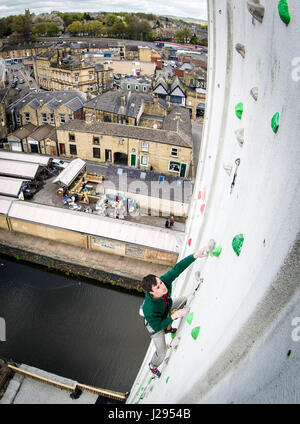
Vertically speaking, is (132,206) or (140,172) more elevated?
(140,172)

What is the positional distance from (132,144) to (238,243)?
25672 mm

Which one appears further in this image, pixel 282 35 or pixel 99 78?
pixel 99 78

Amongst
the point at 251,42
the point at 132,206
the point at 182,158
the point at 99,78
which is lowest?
the point at 132,206

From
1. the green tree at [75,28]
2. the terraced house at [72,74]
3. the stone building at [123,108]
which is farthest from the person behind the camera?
the green tree at [75,28]

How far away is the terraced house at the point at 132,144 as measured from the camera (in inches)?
1022

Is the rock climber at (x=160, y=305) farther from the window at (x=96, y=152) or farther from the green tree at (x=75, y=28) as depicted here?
the green tree at (x=75, y=28)

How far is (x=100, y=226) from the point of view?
16672mm

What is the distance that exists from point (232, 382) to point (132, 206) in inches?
768

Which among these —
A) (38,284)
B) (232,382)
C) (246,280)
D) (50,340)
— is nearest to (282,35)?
(246,280)

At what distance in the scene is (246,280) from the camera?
1.83m

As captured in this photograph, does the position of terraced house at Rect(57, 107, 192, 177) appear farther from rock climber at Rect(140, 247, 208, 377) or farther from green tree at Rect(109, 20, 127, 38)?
green tree at Rect(109, 20, 127, 38)

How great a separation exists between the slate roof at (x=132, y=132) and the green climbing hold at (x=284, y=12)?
79.4 feet

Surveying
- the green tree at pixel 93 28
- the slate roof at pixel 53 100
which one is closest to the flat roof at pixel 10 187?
the slate roof at pixel 53 100
